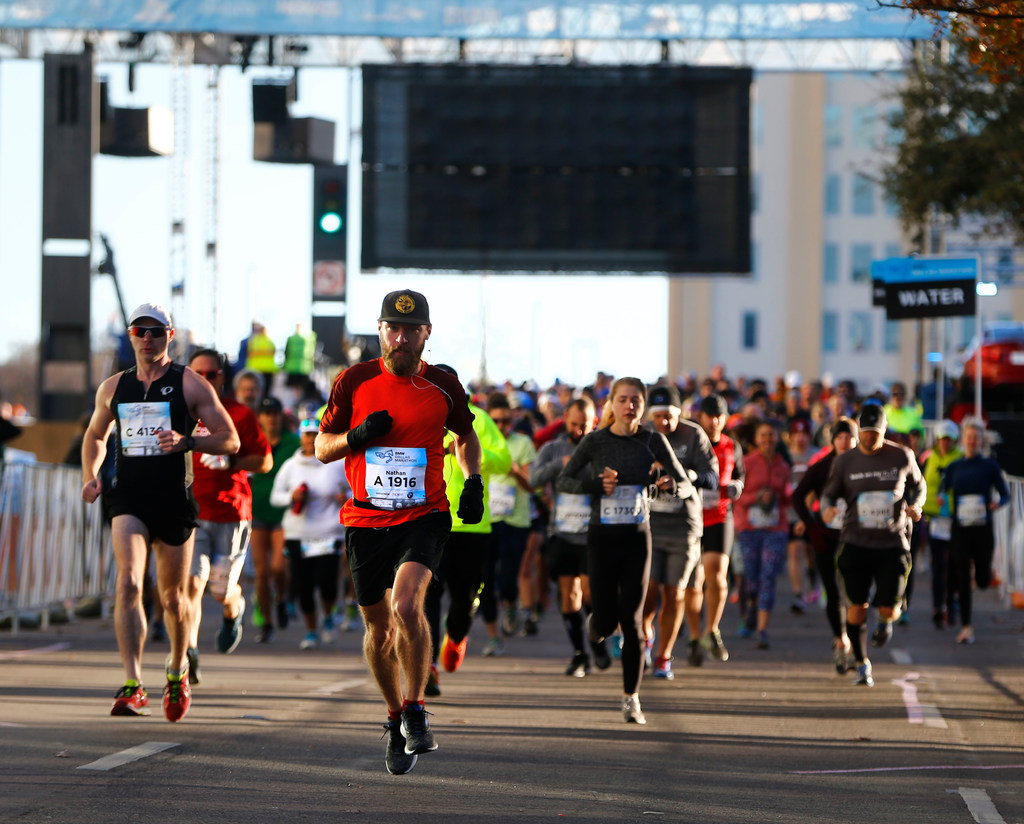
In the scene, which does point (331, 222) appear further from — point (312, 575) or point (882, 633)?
point (882, 633)

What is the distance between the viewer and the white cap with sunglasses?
30.3ft

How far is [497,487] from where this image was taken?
13641mm

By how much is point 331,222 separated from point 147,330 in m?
14.3

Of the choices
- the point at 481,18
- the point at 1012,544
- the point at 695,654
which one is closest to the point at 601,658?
the point at 695,654

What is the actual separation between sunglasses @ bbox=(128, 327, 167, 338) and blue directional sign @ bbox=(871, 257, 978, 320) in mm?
13378

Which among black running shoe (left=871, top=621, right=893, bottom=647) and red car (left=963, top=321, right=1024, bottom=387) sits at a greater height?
red car (left=963, top=321, right=1024, bottom=387)

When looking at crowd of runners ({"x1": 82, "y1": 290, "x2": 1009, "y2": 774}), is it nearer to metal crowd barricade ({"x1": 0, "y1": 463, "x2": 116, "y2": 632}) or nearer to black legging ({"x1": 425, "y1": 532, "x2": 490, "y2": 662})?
black legging ({"x1": 425, "y1": 532, "x2": 490, "y2": 662})

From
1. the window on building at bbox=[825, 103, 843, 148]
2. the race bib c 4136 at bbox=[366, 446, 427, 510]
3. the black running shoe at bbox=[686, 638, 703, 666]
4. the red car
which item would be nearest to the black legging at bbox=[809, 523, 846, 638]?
the black running shoe at bbox=[686, 638, 703, 666]

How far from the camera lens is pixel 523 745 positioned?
8.95m

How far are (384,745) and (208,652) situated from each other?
17.0 ft

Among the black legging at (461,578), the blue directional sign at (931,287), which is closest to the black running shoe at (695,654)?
the black legging at (461,578)

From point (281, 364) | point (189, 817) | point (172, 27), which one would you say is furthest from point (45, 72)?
point (189, 817)

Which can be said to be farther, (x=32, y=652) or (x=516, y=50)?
(x=516, y=50)

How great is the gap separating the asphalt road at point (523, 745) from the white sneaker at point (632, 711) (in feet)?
0.48
